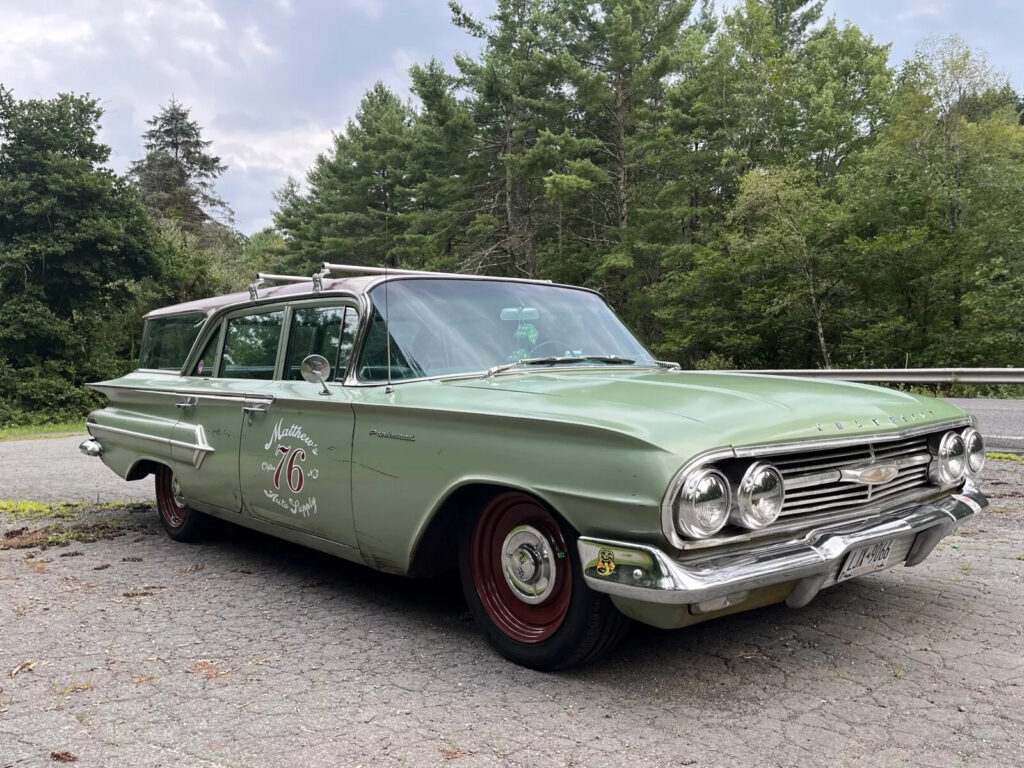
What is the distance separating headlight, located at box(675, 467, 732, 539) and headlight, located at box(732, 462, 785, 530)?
5 centimetres

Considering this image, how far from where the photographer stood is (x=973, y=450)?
11.7ft

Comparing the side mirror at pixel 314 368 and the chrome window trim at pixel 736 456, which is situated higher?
the side mirror at pixel 314 368

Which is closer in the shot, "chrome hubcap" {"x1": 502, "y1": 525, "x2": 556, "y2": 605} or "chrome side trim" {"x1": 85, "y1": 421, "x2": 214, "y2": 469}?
"chrome hubcap" {"x1": 502, "y1": 525, "x2": 556, "y2": 605}

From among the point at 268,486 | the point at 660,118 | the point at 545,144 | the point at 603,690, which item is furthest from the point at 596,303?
the point at 660,118

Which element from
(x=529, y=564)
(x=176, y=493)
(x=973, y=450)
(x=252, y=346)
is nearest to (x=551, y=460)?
(x=529, y=564)

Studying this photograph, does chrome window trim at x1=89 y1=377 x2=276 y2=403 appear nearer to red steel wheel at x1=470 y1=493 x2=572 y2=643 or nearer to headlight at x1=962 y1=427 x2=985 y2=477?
red steel wheel at x1=470 y1=493 x2=572 y2=643

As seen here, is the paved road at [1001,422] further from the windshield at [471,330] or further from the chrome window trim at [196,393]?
the chrome window trim at [196,393]

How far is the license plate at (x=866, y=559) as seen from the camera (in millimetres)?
2771

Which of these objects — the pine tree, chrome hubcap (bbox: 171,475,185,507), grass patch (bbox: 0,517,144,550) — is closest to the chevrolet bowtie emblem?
chrome hubcap (bbox: 171,475,185,507)

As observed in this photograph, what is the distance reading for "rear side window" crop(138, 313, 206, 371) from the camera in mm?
6723

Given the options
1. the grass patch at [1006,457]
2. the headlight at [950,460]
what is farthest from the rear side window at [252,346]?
Result: the grass patch at [1006,457]

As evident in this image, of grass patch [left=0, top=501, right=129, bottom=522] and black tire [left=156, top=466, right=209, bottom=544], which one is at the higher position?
black tire [left=156, top=466, right=209, bottom=544]

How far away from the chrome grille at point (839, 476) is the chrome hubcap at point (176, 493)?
3941 millimetres

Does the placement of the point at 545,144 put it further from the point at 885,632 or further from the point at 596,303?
the point at 885,632
